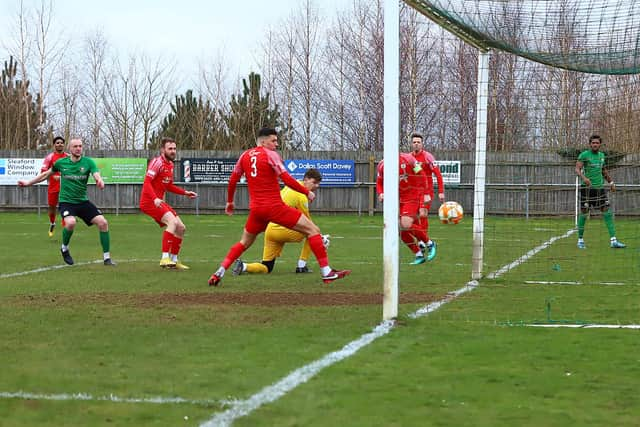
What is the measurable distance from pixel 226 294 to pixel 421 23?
146 inches

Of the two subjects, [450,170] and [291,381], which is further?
[450,170]

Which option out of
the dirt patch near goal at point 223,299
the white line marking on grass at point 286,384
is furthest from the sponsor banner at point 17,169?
the white line marking on grass at point 286,384

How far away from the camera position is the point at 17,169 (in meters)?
34.9

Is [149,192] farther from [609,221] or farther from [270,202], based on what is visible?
[609,221]

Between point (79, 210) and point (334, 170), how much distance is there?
65.6 feet

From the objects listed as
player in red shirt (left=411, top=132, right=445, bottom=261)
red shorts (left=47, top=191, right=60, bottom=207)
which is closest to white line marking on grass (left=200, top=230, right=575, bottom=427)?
player in red shirt (left=411, top=132, right=445, bottom=261)

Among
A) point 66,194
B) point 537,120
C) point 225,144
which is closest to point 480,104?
point 537,120

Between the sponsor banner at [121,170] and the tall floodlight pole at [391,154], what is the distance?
27.5 m

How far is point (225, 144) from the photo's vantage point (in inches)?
1534

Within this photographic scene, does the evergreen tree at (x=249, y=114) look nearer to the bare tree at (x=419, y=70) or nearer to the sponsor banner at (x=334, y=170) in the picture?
the sponsor banner at (x=334, y=170)

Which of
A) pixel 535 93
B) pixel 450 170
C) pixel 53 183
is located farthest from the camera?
pixel 450 170

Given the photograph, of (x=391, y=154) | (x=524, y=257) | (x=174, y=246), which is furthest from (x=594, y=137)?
(x=174, y=246)

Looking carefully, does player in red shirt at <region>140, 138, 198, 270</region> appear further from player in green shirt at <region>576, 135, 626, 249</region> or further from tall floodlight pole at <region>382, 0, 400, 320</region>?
player in green shirt at <region>576, 135, 626, 249</region>

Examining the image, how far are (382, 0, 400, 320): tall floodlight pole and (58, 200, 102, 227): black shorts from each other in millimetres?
7645
